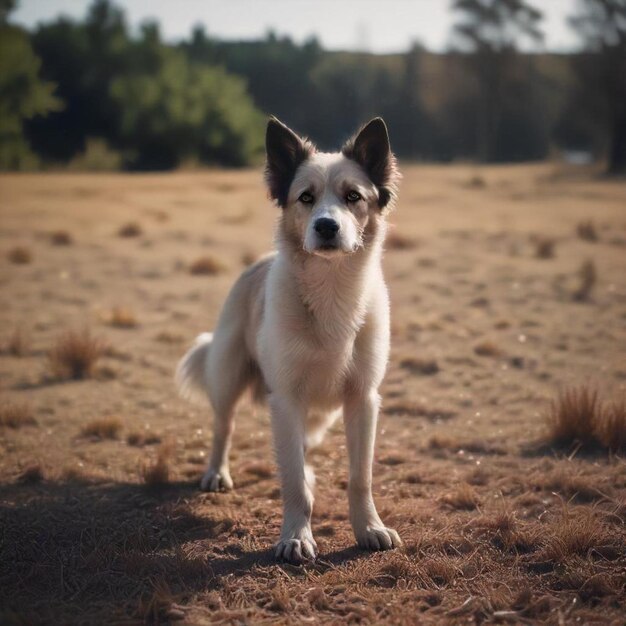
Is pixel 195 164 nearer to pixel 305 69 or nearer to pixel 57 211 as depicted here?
pixel 305 69

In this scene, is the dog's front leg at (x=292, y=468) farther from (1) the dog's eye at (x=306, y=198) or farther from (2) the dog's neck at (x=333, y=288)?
(1) the dog's eye at (x=306, y=198)

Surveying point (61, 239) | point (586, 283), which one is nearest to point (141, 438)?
point (586, 283)

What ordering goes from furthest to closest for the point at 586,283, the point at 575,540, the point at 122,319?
the point at 586,283, the point at 122,319, the point at 575,540

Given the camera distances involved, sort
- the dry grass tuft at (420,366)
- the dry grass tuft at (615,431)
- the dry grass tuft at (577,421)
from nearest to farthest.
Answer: the dry grass tuft at (615,431)
the dry grass tuft at (577,421)
the dry grass tuft at (420,366)

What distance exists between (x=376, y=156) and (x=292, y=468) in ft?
5.66

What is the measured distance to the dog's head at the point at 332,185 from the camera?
3.69m

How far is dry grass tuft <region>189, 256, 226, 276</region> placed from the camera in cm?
1151

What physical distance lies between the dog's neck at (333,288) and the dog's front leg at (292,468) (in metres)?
0.45

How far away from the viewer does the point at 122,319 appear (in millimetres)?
8828

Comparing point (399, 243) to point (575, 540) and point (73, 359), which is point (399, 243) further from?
point (575, 540)

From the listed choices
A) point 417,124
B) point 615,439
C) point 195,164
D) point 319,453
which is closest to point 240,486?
point 319,453

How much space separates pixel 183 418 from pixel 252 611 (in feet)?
10.1

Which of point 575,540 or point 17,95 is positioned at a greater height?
point 17,95

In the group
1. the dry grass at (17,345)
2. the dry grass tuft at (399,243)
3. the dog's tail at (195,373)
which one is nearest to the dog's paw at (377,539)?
the dog's tail at (195,373)
